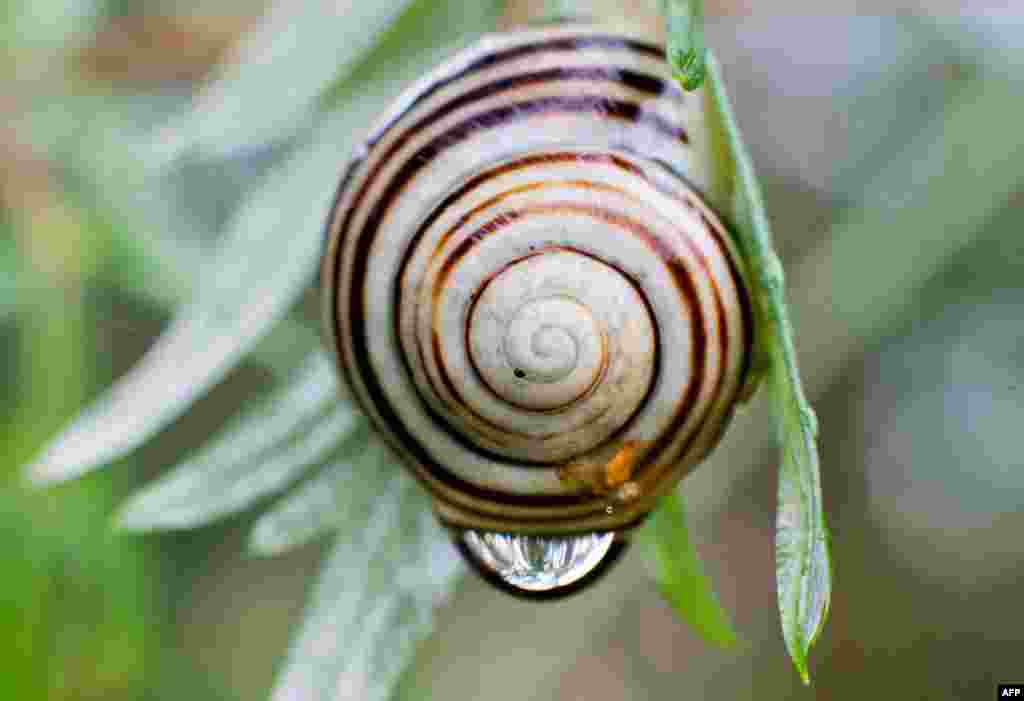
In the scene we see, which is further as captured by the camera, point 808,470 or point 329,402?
point 329,402

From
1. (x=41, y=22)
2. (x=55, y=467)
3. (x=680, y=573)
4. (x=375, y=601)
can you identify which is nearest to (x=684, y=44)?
(x=680, y=573)

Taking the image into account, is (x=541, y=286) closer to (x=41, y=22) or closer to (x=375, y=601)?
(x=375, y=601)

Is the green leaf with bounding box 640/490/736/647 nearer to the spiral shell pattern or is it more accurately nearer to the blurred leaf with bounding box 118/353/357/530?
the spiral shell pattern

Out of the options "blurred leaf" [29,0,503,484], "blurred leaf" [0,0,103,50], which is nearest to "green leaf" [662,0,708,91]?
"blurred leaf" [29,0,503,484]

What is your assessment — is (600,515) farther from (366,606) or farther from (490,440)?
(366,606)

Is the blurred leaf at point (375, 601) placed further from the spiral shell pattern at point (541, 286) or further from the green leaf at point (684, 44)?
the green leaf at point (684, 44)

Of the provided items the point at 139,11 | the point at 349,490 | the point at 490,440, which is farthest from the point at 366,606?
the point at 139,11
